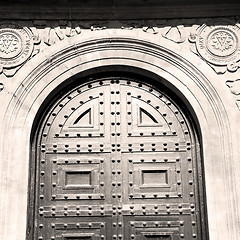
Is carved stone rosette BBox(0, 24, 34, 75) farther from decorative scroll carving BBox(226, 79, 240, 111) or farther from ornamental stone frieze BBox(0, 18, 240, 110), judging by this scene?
decorative scroll carving BBox(226, 79, 240, 111)

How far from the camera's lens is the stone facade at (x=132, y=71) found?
4.79 metres

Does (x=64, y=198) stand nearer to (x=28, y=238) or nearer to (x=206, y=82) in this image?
(x=28, y=238)

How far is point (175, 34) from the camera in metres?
5.43

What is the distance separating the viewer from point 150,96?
17.8 feet

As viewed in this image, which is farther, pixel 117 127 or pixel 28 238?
pixel 117 127

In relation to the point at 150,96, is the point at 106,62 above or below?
above

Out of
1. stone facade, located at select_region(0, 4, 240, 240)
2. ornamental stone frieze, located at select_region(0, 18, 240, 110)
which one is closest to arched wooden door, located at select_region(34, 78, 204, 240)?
stone facade, located at select_region(0, 4, 240, 240)

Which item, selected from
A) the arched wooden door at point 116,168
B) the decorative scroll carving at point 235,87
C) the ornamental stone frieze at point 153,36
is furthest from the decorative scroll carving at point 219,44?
the arched wooden door at point 116,168

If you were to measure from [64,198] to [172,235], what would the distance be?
118cm

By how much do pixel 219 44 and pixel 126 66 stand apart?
1062 millimetres

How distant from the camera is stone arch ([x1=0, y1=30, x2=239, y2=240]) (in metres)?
4.74

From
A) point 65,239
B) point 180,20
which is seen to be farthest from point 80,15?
point 65,239

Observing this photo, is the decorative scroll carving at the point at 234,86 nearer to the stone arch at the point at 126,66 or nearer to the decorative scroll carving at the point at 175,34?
the stone arch at the point at 126,66

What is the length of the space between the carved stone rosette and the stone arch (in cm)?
14
